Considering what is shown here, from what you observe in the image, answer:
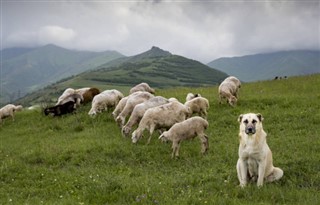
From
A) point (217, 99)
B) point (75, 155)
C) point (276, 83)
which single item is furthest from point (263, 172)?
point (276, 83)

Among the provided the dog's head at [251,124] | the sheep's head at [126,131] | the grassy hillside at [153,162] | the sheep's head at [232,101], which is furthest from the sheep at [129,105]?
the dog's head at [251,124]

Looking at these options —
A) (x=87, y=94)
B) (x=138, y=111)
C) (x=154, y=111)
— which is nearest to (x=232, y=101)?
(x=138, y=111)

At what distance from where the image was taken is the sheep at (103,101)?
87.4ft

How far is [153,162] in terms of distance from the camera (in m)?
A: 16.1

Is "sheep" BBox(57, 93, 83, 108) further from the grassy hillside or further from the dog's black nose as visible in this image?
the dog's black nose

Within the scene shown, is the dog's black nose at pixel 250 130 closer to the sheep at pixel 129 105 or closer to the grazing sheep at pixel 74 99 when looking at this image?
the sheep at pixel 129 105

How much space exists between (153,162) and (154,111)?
3.75m

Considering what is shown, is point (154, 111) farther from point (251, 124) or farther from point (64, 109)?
point (64, 109)

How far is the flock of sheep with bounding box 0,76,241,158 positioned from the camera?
674 inches

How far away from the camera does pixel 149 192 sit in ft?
37.8

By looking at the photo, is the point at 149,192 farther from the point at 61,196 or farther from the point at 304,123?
the point at 304,123

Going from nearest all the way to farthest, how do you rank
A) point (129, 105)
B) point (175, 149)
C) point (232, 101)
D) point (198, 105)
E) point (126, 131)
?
1. point (175, 149)
2. point (126, 131)
3. point (198, 105)
4. point (129, 105)
5. point (232, 101)

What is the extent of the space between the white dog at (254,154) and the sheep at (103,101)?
1590cm

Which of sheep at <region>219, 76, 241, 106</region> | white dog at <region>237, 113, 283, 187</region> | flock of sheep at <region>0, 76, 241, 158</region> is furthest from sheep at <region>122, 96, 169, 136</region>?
white dog at <region>237, 113, 283, 187</region>
